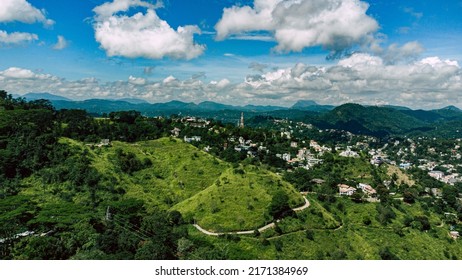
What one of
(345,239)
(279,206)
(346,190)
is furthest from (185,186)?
(346,190)

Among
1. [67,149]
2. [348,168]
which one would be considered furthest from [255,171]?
[348,168]

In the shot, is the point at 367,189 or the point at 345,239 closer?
the point at 345,239

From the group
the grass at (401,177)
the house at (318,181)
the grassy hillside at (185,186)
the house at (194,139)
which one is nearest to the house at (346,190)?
the house at (318,181)

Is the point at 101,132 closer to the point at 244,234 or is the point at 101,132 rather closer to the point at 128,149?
the point at 128,149

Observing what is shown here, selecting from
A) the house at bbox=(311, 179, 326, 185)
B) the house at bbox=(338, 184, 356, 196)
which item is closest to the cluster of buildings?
the house at bbox=(338, 184, 356, 196)

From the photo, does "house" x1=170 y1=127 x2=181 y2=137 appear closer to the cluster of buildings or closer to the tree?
the cluster of buildings

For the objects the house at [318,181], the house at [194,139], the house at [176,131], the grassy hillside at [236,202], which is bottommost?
the house at [318,181]

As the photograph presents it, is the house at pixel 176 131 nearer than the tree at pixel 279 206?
No

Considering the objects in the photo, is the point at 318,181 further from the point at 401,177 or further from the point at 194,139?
the point at 401,177

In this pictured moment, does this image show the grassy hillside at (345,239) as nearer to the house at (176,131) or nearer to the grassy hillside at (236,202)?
the grassy hillside at (236,202)
